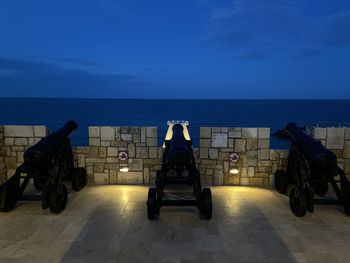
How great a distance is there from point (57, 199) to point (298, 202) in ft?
13.7

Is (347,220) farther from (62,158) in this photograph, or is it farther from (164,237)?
(62,158)

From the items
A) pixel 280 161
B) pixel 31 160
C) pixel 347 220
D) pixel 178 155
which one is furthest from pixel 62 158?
pixel 347 220

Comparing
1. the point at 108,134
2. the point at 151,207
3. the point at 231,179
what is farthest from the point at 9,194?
the point at 231,179

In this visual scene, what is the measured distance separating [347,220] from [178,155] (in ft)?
10.0

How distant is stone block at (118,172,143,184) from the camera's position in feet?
23.9

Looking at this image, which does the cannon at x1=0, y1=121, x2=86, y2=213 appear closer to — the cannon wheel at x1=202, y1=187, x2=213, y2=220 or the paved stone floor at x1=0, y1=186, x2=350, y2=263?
the paved stone floor at x1=0, y1=186, x2=350, y2=263

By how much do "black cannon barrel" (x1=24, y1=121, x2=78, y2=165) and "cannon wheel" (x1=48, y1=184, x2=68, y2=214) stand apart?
0.54 meters

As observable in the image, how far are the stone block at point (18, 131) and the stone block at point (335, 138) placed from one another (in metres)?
6.70

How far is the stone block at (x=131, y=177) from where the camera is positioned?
286 inches

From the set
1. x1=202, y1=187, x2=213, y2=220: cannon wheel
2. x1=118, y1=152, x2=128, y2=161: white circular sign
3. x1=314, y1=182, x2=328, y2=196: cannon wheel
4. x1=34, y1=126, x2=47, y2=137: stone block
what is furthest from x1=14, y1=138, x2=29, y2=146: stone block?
x1=314, y1=182, x2=328, y2=196: cannon wheel

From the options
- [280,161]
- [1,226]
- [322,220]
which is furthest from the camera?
[280,161]

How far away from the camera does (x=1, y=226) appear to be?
4.91 meters

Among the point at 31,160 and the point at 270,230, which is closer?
the point at 270,230

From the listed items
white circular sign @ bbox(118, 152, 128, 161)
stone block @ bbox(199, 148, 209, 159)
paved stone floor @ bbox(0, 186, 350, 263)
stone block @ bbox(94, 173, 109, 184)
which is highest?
stone block @ bbox(199, 148, 209, 159)
